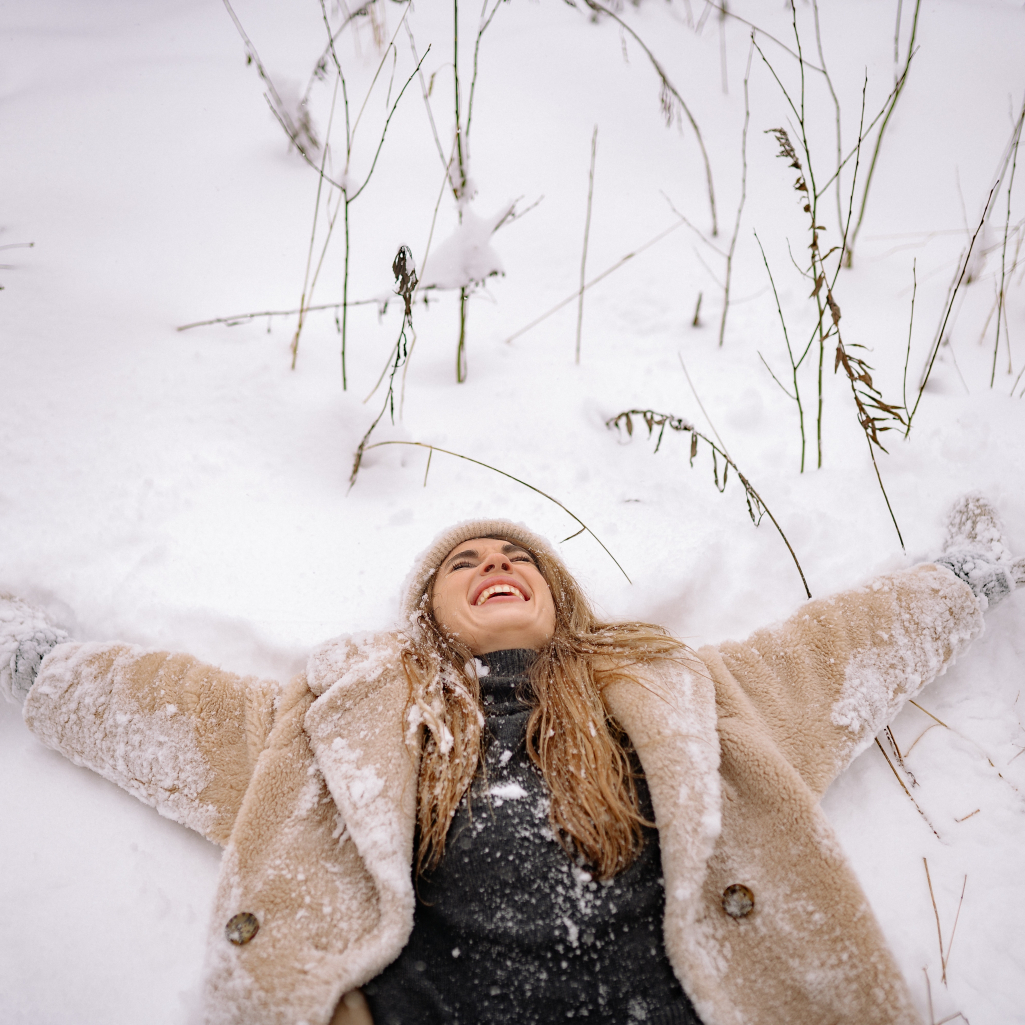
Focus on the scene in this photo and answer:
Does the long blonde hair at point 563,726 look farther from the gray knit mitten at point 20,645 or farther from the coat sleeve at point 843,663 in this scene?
the gray knit mitten at point 20,645

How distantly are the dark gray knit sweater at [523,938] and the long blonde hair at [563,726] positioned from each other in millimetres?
40

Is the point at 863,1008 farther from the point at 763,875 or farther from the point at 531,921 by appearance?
the point at 531,921

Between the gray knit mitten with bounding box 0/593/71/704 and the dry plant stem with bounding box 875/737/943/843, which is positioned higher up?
the gray knit mitten with bounding box 0/593/71/704

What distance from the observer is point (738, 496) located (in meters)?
1.92

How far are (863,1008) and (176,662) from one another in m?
1.53

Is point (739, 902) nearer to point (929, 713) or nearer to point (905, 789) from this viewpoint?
point (905, 789)

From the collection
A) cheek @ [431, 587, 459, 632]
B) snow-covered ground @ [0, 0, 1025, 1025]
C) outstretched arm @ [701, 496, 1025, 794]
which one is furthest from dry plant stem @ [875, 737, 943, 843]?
cheek @ [431, 587, 459, 632]

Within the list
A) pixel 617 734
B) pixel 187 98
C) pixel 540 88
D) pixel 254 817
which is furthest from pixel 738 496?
pixel 187 98

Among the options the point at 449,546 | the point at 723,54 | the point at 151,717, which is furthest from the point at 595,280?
the point at 151,717

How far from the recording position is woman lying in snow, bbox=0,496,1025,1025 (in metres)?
1.17

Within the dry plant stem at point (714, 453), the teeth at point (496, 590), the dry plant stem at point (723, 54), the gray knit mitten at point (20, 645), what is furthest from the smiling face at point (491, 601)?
the dry plant stem at point (723, 54)

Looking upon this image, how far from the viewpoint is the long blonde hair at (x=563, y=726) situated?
127 centimetres

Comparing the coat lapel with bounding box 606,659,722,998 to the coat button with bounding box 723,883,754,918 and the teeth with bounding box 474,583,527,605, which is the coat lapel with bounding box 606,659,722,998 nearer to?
the coat button with bounding box 723,883,754,918

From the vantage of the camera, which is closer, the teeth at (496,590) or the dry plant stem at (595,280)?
the teeth at (496,590)
